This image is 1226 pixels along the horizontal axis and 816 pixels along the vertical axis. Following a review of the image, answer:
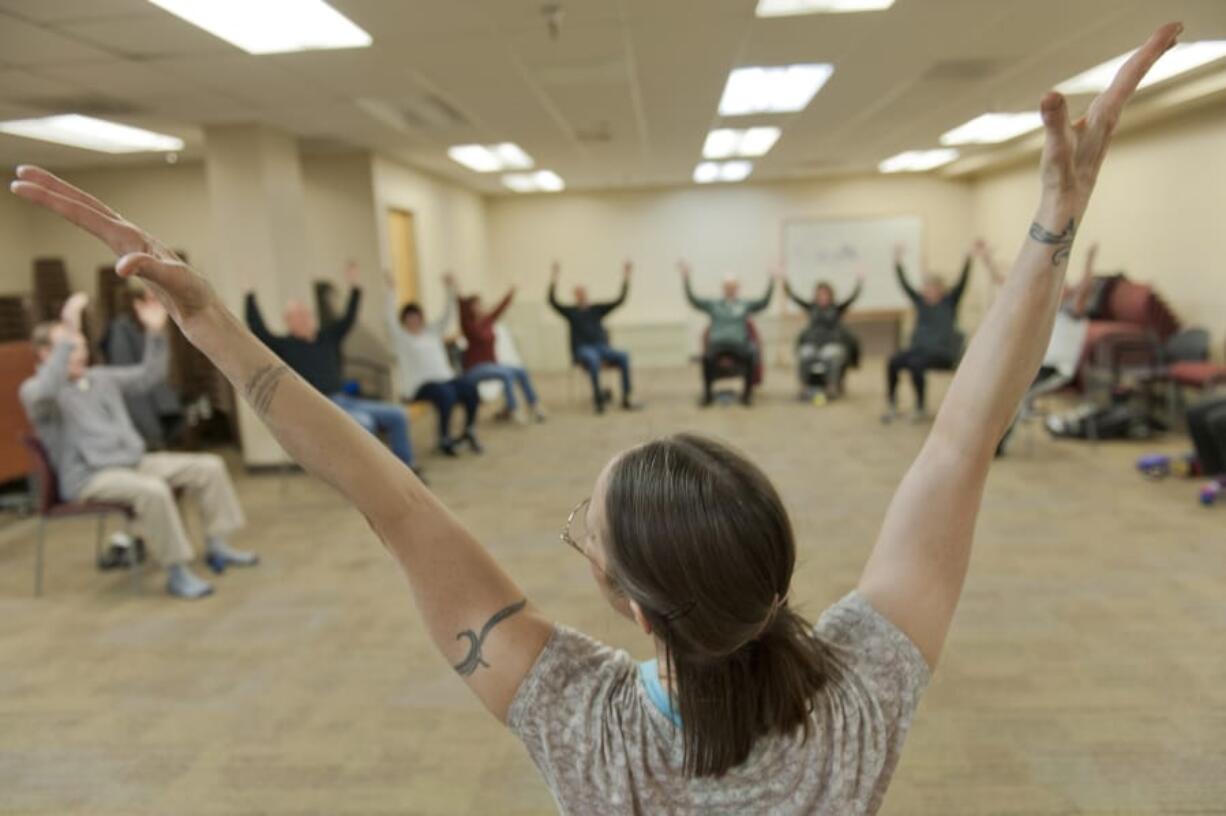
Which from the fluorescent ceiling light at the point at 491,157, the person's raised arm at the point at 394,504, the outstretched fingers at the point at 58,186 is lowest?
the person's raised arm at the point at 394,504

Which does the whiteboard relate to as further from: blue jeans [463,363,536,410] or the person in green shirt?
blue jeans [463,363,536,410]

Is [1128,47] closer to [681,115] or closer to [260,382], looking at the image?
[681,115]

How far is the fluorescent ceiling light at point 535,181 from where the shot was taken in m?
9.88

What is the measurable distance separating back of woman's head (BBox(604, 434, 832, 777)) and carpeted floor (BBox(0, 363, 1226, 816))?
5.84 feet

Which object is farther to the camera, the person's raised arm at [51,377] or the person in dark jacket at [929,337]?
the person in dark jacket at [929,337]

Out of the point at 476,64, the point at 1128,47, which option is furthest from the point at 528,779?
the point at 1128,47

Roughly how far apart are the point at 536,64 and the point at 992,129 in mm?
5183

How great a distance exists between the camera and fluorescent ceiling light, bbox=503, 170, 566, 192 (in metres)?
9.88

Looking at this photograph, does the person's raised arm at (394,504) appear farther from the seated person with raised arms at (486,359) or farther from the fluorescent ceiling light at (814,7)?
the seated person with raised arms at (486,359)

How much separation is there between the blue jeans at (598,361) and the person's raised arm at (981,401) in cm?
752

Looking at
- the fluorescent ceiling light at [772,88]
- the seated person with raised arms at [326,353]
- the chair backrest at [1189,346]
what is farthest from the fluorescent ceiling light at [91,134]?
the chair backrest at [1189,346]

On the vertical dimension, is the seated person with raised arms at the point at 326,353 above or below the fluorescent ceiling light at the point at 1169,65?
below

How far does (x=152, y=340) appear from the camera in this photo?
3979 mm

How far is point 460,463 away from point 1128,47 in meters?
5.20
